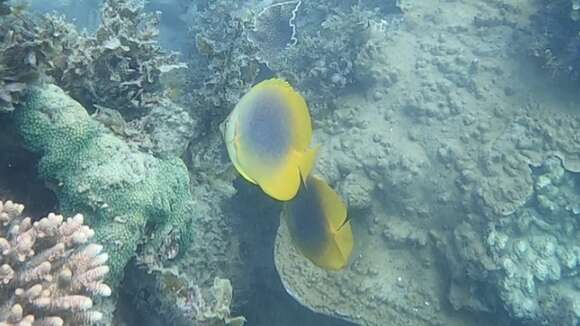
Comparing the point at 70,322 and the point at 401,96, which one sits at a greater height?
the point at 70,322

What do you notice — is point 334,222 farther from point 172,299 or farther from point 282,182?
point 172,299

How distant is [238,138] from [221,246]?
233 cm

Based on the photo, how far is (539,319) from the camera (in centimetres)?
505

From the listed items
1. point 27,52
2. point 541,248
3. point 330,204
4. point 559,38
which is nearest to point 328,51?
point 559,38

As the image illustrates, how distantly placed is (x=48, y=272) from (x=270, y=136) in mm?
1248

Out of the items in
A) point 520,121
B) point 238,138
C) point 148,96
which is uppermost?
point 238,138

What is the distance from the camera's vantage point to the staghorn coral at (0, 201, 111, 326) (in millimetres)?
2338

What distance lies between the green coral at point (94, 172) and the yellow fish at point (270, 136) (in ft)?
2.56

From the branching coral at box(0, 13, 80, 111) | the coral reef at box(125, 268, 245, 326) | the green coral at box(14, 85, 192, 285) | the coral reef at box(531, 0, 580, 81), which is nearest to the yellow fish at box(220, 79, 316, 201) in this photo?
the green coral at box(14, 85, 192, 285)

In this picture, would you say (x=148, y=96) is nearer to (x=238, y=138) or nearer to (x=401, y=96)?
(x=238, y=138)

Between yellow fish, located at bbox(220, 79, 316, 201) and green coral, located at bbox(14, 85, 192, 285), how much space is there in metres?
0.78

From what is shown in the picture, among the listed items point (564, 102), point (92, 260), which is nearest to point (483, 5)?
point (564, 102)

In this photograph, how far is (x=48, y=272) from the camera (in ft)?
7.99

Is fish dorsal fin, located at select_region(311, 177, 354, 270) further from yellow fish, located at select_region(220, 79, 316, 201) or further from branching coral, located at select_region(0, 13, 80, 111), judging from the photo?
branching coral, located at select_region(0, 13, 80, 111)
